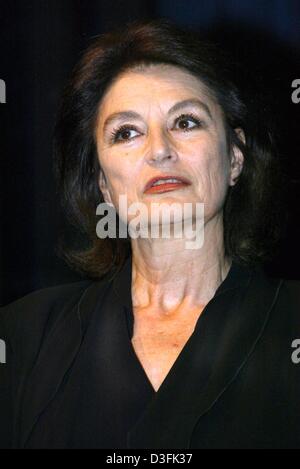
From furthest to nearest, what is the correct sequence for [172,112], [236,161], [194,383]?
1. [236,161]
2. [172,112]
3. [194,383]

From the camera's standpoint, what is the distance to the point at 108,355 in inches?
45.1

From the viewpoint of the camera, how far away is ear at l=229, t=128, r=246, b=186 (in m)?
1.28

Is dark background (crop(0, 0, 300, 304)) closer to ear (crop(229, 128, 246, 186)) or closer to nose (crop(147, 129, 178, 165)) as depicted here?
ear (crop(229, 128, 246, 186))

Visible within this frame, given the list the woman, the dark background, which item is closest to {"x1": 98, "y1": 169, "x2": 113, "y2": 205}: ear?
the woman

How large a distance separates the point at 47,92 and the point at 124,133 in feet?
0.86

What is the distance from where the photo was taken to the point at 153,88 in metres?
1.19

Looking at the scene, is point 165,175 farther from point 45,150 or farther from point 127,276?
point 45,150

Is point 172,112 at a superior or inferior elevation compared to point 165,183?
superior

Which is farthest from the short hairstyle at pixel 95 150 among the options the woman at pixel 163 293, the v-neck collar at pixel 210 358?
the v-neck collar at pixel 210 358

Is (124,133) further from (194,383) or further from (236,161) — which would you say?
(194,383)

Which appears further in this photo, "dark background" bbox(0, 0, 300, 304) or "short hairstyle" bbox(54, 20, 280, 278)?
"dark background" bbox(0, 0, 300, 304)

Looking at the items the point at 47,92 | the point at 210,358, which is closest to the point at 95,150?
the point at 47,92

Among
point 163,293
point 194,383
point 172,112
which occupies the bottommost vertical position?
point 194,383
